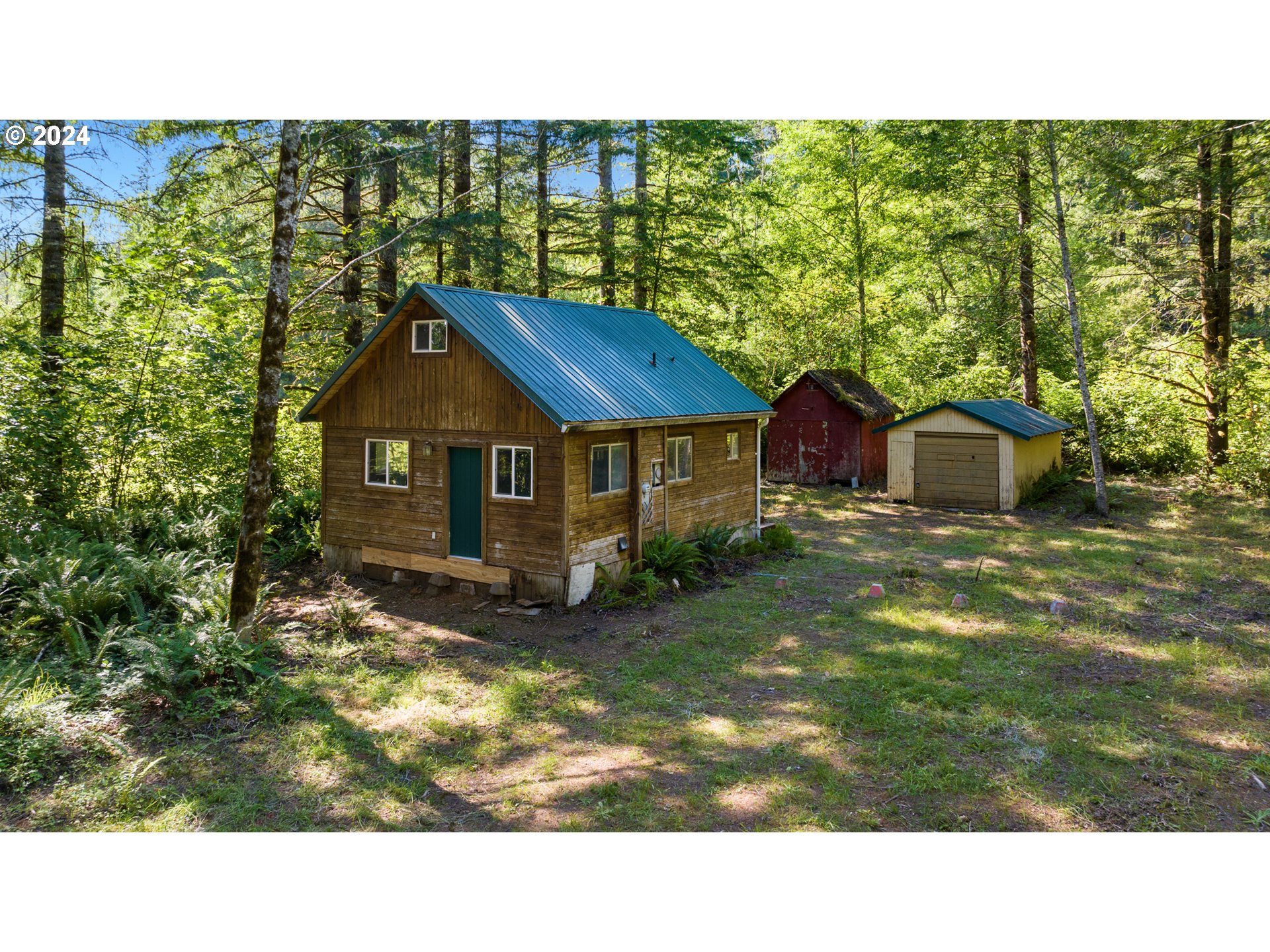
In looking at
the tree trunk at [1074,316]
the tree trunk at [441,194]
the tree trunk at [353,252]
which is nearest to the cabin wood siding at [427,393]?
the tree trunk at [353,252]

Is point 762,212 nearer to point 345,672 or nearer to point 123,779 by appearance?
point 345,672

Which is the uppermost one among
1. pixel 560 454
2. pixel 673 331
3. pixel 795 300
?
pixel 795 300

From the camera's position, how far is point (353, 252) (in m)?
16.0

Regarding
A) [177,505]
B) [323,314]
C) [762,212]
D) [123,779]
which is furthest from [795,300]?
[123,779]

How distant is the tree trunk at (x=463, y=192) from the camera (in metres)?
16.6

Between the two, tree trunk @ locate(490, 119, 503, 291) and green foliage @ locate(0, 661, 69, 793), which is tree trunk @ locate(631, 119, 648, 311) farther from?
green foliage @ locate(0, 661, 69, 793)

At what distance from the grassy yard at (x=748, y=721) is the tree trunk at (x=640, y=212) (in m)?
10.7

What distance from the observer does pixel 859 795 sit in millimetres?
5980

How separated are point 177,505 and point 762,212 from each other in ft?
76.1

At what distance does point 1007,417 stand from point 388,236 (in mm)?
15741

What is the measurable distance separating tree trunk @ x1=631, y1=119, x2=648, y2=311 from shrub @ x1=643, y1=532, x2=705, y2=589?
337 inches

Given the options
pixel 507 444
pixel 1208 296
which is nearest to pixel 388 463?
pixel 507 444

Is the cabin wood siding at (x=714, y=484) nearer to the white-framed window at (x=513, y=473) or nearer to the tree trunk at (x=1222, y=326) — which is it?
the white-framed window at (x=513, y=473)

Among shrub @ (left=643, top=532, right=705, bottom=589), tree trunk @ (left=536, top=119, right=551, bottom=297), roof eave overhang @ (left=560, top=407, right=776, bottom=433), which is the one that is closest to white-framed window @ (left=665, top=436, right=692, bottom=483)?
roof eave overhang @ (left=560, top=407, right=776, bottom=433)
